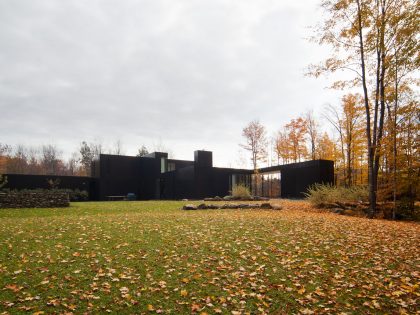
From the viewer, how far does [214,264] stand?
4141mm

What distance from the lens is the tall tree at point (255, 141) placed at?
2928 centimetres

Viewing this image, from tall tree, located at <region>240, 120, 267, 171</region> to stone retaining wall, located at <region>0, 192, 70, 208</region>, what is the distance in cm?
1954

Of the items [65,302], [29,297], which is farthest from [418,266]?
[29,297]

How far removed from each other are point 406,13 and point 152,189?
2180cm

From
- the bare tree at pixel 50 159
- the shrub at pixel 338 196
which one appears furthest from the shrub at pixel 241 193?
the bare tree at pixel 50 159

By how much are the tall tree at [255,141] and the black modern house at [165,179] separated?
328cm

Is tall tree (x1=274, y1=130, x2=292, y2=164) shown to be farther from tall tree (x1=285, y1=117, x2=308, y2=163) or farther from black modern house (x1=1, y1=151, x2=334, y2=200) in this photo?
black modern house (x1=1, y1=151, x2=334, y2=200)

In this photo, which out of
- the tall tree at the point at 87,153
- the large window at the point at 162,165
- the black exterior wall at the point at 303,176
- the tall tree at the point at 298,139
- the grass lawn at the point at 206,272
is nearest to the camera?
the grass lawn at the point at 206,272

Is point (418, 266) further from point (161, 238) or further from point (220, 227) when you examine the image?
point (161, 238)

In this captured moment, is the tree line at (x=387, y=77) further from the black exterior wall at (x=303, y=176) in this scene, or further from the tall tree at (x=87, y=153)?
the tall tree at (x=87, y=153)

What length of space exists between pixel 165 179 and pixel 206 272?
71.1 feet

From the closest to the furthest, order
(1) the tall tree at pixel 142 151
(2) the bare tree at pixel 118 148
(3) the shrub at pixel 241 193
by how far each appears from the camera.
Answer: (3) the shrub at pixel 241 193 → (1) the tall tree at pixel 142 151 → (2) the bare tree at pixel 118 148

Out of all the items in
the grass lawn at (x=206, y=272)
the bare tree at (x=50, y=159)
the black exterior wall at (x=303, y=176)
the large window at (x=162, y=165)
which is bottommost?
the grass lawn at (x=206, y=272)

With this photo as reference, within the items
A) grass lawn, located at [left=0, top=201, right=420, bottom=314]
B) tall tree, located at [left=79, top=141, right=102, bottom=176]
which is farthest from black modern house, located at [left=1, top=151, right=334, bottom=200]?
grass lawn, located at [left=0, top=201, right=420, bottom=314]
